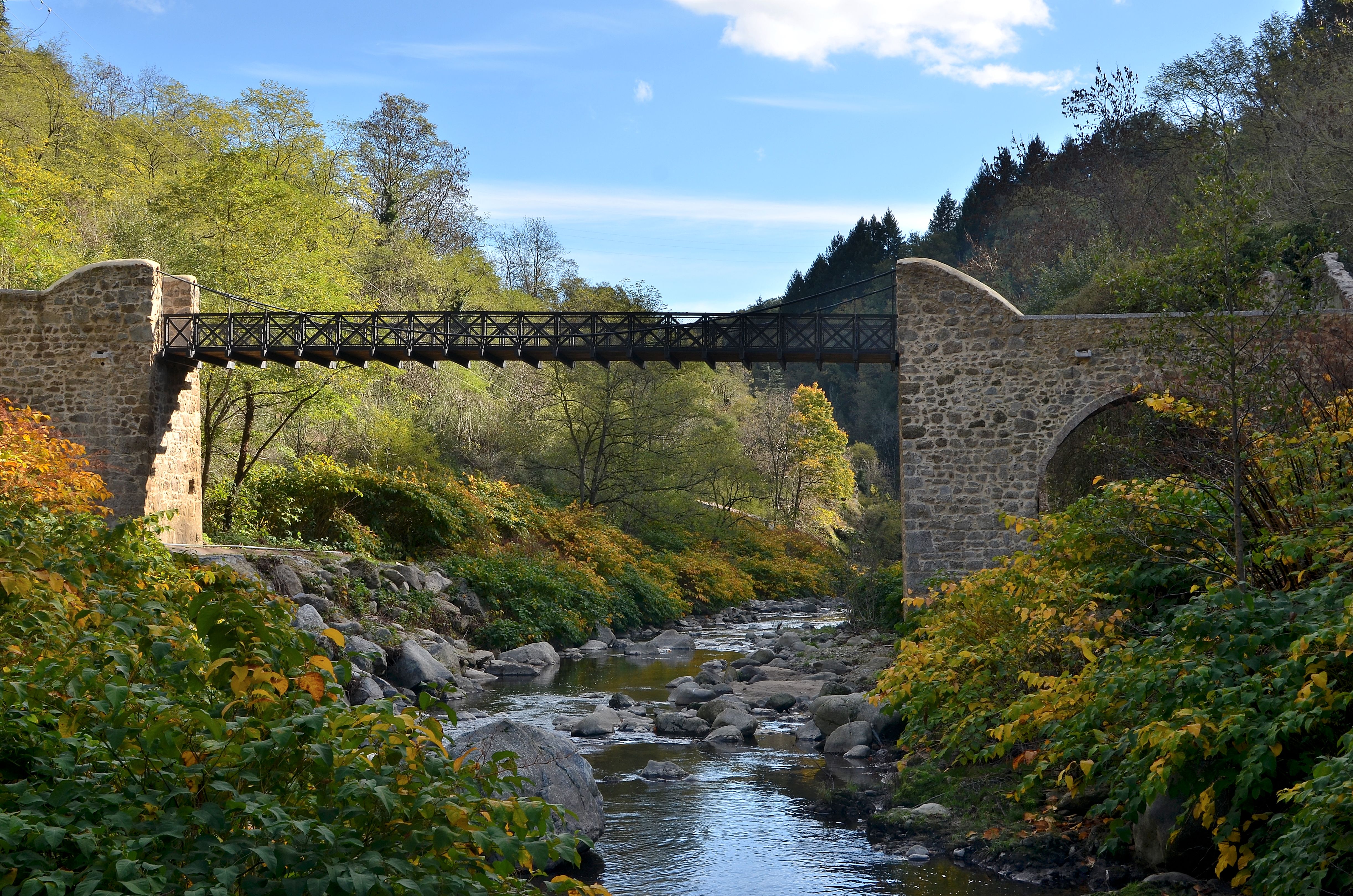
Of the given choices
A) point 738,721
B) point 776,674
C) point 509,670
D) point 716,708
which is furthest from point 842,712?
point 509,670

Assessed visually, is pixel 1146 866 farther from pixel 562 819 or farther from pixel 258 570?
pixel 258 570

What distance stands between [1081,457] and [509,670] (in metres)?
9.57

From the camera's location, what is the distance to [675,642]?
60.0 feet

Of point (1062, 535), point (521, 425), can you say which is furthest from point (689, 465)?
point (1062, 535)

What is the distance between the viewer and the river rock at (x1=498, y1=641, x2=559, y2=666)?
15.2 meters

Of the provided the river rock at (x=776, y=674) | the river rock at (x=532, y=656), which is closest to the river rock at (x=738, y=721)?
the river rock at (x=776, y=674)

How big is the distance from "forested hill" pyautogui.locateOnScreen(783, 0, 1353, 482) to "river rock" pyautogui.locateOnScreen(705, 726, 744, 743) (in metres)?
7.36

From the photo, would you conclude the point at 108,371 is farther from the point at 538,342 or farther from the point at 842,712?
the point at 842,712

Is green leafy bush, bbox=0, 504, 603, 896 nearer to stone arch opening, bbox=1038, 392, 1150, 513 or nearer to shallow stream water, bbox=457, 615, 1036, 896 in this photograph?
shallow stream water, bbox=457, 615, 1036, 896

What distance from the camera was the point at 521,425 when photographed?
25.9m

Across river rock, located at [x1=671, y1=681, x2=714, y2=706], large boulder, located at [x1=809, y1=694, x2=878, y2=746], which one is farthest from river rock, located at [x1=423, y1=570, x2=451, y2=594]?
large boulder, located at [x1=809, y1=694, x2=878, y2=746]

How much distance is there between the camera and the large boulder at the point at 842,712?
9.99 metres

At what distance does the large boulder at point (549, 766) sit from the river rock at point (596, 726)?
292 cm

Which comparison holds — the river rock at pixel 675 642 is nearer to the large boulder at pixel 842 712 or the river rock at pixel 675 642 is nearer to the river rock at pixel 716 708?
the river rock at pixel 716 708
